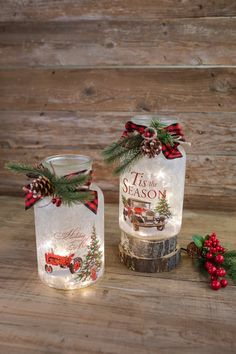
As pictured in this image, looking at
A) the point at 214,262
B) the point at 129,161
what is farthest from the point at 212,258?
the point at 129,161

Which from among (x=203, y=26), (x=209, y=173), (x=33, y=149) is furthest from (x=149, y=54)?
(x=33, y=149)

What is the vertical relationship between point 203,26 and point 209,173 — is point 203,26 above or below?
above

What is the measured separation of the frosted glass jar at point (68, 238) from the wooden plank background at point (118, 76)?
1.94 ft

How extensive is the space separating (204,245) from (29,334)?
0.54 m

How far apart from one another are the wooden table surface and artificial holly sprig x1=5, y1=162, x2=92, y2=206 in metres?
0.25

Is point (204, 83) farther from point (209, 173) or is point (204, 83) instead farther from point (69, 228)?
point (69, 228)

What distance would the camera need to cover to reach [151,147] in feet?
2.88

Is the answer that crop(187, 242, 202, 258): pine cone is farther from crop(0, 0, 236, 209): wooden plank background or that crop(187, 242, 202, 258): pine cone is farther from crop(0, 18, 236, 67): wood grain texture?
crop(0, 18, 236, 67): wood grain texture

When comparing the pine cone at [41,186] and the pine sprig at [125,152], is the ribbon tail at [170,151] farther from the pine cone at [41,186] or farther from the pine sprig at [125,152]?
the pine cone at [41,186]

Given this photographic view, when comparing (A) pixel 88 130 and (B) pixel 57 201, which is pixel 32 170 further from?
(A) pixel 88 130

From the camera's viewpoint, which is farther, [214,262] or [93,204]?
[214,262]

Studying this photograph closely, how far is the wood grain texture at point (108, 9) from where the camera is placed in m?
1.28

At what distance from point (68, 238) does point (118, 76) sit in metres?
0.77

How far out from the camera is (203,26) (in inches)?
50.9
